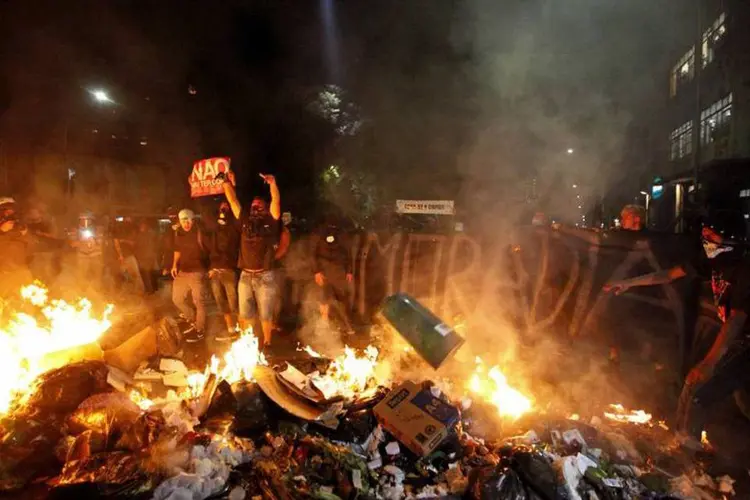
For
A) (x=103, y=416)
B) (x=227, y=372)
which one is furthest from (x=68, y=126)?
(x=103, y=416)

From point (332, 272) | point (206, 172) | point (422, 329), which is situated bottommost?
point (422, 329)

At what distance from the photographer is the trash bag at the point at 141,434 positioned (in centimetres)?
282

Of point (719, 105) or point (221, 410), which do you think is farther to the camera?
point (719, 105)

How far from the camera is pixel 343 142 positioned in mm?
14680

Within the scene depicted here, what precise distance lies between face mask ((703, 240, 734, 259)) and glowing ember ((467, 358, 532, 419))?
1.78 m

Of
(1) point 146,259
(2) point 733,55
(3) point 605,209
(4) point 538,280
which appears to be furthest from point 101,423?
(2) point 733,55

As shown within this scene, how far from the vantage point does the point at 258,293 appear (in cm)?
484

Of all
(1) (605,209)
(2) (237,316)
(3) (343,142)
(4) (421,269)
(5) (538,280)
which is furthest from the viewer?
(3) (343,142)

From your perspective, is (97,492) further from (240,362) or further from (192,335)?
(192,335)

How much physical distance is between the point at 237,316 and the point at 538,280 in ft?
11.5

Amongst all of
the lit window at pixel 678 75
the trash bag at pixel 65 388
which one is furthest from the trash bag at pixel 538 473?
the lit window at pixel 678 75

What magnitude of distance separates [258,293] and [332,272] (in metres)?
1.00

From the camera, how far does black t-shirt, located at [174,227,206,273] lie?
5113 mm

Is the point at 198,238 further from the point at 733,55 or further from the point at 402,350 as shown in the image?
the point at 733,55
